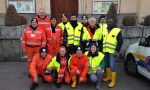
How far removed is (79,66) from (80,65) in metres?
0.05

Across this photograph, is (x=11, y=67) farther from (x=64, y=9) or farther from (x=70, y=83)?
(x=64, y=9)

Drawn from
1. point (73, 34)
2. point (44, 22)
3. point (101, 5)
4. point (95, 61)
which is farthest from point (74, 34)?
point (101, 5)

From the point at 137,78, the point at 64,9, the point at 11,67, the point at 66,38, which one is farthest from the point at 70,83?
the point at 64,9

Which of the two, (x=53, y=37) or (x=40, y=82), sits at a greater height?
(x=53, y=37)

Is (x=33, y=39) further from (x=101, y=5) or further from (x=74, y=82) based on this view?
(x=101, y=5)

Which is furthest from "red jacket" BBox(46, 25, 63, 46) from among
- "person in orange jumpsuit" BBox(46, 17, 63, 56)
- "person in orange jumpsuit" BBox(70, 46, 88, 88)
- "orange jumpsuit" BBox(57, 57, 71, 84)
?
"person in orange jumpsuit" BBox(70, 46, 88, 88)

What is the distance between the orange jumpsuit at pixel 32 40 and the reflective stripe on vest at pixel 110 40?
183 cm

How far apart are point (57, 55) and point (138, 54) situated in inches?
95.6

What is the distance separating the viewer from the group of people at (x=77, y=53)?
7.58 meters

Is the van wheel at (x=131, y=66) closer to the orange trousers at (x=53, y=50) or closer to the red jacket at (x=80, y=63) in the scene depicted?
the red jacket at (x=80, y=63)

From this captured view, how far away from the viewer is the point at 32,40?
7891 millimetres

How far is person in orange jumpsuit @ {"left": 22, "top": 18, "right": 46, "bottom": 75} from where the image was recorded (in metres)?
7.84

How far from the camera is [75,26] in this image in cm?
812

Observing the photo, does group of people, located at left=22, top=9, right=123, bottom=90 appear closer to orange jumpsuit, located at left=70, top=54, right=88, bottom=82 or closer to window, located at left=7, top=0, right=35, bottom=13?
orange jumpsuit, located at left=70, top=54, right=88, bottom=82
